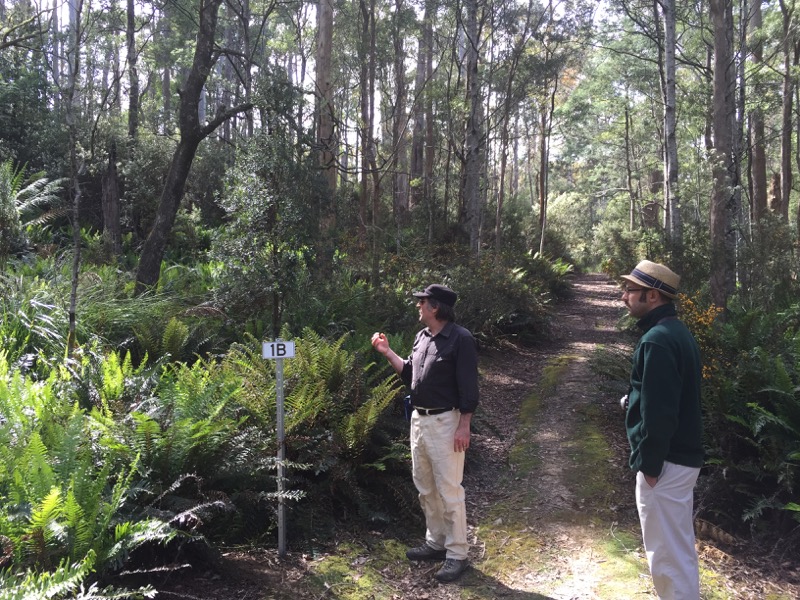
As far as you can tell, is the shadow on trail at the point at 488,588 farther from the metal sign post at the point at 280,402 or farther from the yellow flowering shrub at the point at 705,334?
the yellow flowering shrub at the point at 705,334

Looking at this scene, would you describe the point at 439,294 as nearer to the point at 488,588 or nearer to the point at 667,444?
the point at 667,444

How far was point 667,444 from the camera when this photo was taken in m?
3.34

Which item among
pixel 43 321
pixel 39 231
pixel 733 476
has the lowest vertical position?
pixel 733 476

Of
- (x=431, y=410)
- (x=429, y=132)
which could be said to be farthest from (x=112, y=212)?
(x=429, y=132)

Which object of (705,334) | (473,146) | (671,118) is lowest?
(705,334)

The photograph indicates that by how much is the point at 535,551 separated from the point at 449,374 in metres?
1.68

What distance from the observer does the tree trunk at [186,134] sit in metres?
9.87

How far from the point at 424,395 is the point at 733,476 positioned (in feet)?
9.39

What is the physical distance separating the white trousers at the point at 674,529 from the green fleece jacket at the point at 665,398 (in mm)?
98

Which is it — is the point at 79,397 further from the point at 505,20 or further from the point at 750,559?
the point at 505,20

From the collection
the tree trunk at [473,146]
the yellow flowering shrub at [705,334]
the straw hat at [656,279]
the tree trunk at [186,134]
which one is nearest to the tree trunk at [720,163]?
the yellow flowering shrub at [705,334]

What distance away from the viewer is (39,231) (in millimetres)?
13102

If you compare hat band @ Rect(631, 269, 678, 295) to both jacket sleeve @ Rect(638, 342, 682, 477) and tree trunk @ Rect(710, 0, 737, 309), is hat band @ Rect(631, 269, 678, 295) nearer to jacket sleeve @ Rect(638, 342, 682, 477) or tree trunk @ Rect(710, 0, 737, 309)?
jacket sleeve @ Rect(638, 342, 682, 477)

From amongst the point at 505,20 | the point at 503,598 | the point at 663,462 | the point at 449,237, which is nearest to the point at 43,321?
the point at 503,598
